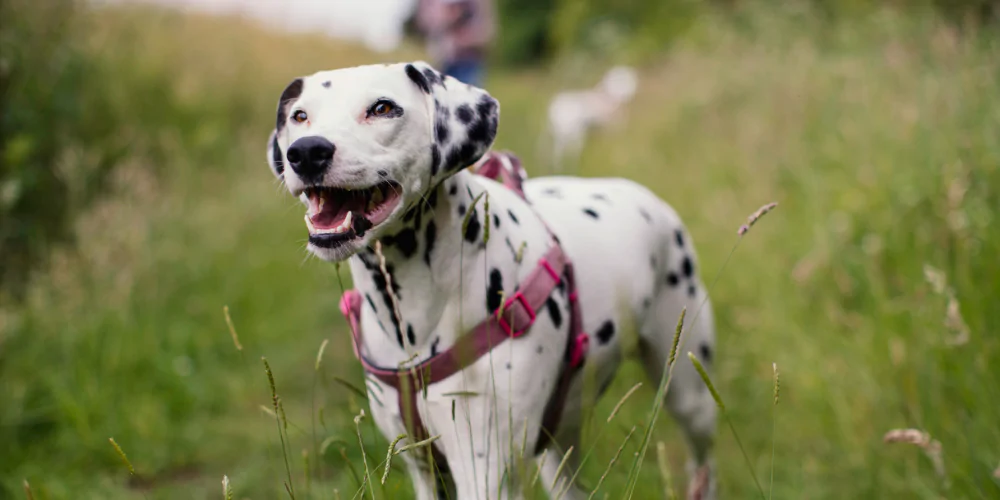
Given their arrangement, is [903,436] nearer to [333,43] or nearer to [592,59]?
[333,43]

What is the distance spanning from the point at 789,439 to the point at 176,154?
497cm

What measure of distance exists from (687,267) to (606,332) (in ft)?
2.27

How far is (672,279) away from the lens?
112 inches

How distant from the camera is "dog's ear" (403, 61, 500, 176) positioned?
1841 millimetres

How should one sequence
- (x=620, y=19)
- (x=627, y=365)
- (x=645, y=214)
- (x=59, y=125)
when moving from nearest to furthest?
1. (x=645, y=214)
2. (x=627, y=365)
3. (x=59, y=125)
4. (x=620, y=19)

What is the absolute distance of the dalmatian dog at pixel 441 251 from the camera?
1.72m

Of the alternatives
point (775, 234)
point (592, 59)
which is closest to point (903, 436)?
point (775, 234)

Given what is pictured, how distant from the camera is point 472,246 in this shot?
202cm

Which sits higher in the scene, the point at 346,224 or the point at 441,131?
the point at 441,131

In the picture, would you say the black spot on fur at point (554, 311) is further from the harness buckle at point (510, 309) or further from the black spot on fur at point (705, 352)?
the black spot on fur at point (705, 352)

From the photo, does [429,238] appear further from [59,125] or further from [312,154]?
[59,125]

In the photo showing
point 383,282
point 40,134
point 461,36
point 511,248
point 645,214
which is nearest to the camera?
point 383,282

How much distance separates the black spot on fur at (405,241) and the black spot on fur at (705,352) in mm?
1446

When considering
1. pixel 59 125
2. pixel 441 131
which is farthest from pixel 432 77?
pixel 59 125
